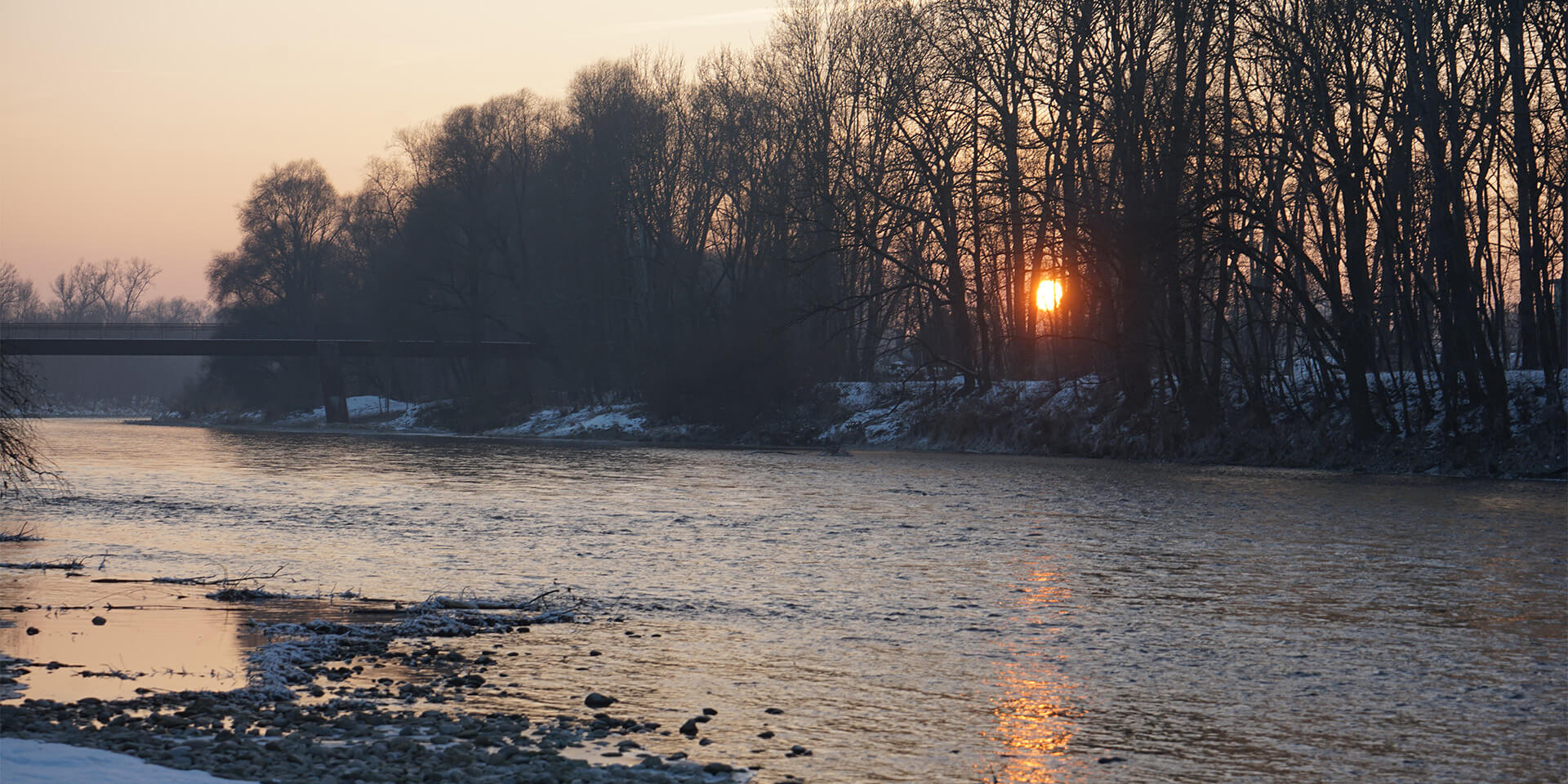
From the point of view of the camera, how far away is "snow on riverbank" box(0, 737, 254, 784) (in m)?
7.04

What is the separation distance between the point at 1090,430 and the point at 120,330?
69029 mm

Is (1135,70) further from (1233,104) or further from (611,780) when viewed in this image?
(611,780)

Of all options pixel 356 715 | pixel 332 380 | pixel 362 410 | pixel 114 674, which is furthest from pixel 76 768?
pixel 362 410

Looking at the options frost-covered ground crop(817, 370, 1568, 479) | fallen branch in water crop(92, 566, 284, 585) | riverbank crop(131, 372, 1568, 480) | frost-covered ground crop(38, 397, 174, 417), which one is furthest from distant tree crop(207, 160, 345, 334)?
fallen branch in water crop(92, 566, 284, 585)

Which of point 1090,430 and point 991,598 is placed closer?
point 991,598

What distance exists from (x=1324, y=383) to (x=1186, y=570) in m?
20.4

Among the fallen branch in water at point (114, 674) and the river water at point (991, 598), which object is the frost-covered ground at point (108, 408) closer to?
the river water at point (991, 598)

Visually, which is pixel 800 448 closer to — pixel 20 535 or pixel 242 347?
pixel 20 535

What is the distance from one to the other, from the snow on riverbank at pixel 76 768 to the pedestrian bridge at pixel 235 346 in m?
68.6

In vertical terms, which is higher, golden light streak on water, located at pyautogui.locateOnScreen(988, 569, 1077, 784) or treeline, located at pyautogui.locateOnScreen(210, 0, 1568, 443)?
treeline, located at pyautogui.locateOnScreen(210, 0, 1568, 443)

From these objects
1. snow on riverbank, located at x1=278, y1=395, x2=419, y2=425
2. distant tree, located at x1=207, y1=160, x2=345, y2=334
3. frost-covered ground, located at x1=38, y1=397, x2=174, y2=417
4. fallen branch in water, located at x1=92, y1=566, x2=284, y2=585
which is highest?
distant tree, located at x1=207, y1=160, x2=345, y2=334

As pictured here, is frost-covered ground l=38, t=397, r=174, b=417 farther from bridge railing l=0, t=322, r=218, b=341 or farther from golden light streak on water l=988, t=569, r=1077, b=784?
golden light streak on water l=988, t=569, r=1077, b=784

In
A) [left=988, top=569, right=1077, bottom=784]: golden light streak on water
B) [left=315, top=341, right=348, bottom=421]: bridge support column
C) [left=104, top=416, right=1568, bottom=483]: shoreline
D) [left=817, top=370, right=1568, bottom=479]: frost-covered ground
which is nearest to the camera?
[left=988, top=569, right=1077, bottom=784]: golden light streak on water

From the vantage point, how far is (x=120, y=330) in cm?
8500
